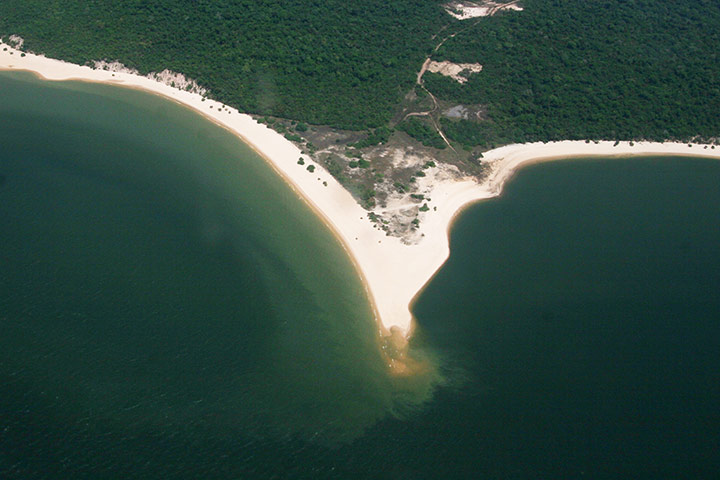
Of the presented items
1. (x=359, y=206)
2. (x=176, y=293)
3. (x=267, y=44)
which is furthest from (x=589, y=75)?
(x=176, y=293)

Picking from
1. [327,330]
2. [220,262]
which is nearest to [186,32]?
[220,262]

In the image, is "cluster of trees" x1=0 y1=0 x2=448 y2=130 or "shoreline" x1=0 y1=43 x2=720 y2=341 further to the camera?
"cluster of trees" x1=0 y1=0 x2=448 y2=130

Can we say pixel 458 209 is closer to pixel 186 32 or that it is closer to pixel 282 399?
pixel 282 399

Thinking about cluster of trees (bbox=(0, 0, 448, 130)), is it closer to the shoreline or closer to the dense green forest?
the dense green forest

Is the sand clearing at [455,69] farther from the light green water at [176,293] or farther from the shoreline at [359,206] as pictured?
the light green water at [176,293]

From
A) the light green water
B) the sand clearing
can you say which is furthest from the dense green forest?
the light green water

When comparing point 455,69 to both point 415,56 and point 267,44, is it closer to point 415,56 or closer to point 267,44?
point 415,56

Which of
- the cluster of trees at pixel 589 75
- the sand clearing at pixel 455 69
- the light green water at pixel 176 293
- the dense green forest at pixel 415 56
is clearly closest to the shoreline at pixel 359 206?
the light green water at pixel 176 293
